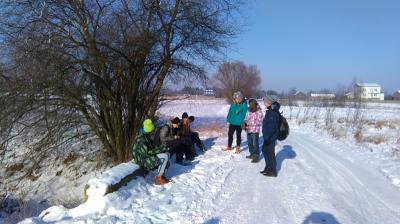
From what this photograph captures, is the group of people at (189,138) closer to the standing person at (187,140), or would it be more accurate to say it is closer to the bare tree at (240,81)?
the standing person at (187,140)

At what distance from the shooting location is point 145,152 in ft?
27.7

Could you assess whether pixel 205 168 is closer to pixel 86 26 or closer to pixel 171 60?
pixel 171 60

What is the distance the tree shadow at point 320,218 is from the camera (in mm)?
6047

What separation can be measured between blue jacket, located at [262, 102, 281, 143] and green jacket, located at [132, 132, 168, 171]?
236 cm

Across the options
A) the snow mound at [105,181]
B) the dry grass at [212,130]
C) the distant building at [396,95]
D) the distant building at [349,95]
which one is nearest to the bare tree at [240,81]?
the distant building at [349,95]

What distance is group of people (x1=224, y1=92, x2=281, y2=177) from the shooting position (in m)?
8.86

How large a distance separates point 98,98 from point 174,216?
7526 mm

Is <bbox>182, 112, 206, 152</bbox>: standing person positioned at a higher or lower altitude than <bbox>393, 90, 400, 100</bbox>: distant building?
higher

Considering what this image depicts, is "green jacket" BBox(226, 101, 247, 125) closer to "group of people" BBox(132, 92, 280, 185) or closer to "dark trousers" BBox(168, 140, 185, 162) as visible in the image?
"group of people" BBox(132, 92, 280, 185)

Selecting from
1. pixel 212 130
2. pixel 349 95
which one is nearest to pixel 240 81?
pixel 349 95

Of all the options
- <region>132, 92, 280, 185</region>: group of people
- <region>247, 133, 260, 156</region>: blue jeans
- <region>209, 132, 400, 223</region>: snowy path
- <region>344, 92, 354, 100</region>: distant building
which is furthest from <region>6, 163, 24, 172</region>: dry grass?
<region>344, 92, 354, 100</region>: distant building

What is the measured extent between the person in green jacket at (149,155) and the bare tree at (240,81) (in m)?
52.1

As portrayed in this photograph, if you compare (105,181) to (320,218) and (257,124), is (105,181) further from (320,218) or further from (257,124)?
(257,124)

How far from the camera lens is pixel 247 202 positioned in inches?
276
